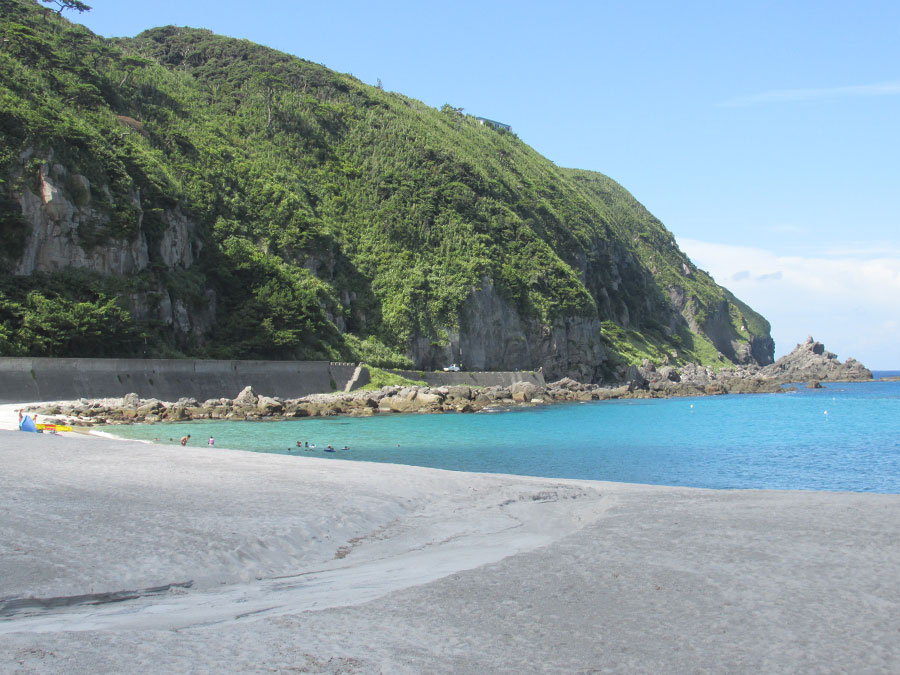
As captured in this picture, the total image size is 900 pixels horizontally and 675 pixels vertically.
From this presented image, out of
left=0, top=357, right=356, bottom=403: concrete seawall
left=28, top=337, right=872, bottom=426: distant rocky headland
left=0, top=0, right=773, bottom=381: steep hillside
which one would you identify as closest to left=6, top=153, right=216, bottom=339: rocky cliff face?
left=0, top=0, right=773, bottom=381: steep hillside

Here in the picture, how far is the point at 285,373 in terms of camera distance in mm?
50469

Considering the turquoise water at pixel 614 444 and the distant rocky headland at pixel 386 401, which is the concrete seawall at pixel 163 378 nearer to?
the distant rocky headland at pixel 386 401

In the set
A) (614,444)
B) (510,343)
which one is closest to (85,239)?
(614,444)

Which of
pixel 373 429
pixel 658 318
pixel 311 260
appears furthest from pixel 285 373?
pixel 658 318

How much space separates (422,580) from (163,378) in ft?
125

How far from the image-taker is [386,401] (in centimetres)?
5162

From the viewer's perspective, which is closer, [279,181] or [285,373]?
[285,373]

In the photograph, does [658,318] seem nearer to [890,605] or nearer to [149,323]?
[149,323]

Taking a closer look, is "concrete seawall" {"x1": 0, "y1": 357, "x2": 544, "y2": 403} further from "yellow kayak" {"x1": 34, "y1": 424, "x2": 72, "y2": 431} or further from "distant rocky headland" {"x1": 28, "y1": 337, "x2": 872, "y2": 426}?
"yellow kayak" {"x1": 34, "y1": 424, "x2": 72, "y2": 431}

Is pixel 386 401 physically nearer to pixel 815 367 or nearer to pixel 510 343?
pixel 510 343

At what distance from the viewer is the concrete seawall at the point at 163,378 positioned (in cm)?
3572

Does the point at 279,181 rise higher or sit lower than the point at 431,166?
lower

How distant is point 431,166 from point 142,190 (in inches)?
1695

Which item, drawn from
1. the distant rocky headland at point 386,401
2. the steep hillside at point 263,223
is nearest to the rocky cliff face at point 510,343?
the steep hillside at point 263,223
